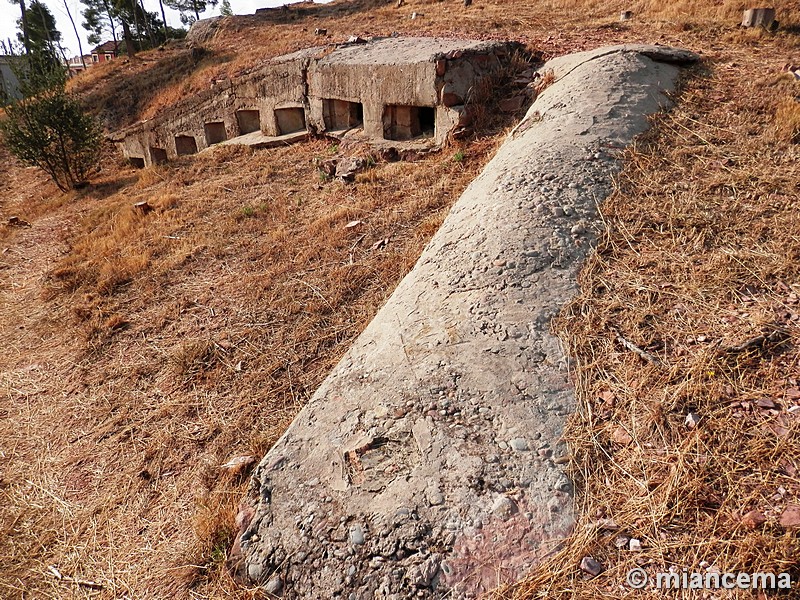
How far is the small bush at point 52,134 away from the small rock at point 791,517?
1219 cm

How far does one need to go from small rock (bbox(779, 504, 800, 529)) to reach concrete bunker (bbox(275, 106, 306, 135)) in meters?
8.78

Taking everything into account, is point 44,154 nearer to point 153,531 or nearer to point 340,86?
point 340,86

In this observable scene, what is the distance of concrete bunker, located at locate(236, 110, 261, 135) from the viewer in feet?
33.1

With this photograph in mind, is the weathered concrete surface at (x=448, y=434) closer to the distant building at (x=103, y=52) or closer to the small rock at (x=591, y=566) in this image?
the small rock at (x=591, y=566)

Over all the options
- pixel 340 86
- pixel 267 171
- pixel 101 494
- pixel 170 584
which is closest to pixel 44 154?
pixel 267 171

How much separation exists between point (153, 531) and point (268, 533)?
878 mm

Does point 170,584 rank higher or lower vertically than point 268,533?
lower

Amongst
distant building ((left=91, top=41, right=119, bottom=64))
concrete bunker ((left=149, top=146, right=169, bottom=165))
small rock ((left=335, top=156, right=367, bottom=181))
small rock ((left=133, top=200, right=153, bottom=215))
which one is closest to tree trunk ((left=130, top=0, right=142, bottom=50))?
distant building ((left=91, top=41, right=119, bottom=64))

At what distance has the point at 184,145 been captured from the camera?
449 inches

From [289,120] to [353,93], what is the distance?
2.10m

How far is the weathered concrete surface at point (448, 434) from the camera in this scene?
2.04 m

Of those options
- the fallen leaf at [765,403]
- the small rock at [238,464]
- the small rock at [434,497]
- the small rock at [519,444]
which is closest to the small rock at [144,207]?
the small rock at [238,464]

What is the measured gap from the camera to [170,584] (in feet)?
7.93

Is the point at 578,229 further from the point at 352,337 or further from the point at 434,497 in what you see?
the point at 434,497
